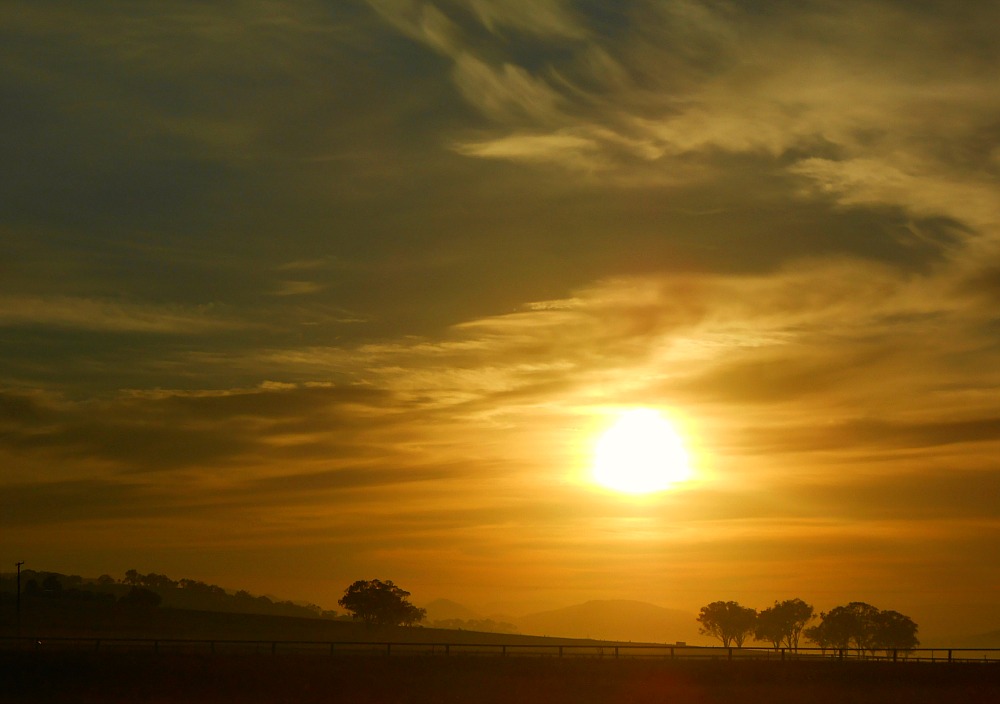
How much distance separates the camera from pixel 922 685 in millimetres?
64875

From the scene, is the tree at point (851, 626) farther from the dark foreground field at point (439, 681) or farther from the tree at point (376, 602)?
the dark foreground field at point (439, 681)

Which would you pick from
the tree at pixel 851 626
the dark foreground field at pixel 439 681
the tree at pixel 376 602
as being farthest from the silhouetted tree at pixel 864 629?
the dark foreground field at pixel 439 681

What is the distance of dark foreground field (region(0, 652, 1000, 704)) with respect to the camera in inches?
2144

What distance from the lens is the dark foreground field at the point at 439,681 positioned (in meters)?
54.5

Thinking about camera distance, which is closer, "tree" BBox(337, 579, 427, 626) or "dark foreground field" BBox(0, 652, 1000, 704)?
"dark foreground field" BBox(0, 652, 1000, 704)

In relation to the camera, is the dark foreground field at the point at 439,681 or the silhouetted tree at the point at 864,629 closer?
the dark foreground field at the point at 439,681

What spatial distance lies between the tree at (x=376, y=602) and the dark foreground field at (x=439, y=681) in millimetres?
106253

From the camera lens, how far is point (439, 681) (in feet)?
193

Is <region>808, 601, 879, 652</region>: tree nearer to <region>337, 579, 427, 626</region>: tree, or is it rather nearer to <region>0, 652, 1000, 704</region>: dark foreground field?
<region>337, 579, 427, 626</region>: tree

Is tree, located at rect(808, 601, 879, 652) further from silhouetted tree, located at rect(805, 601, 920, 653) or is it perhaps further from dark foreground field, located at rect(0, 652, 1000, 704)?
dark foreground field, located at rect(0, 652, 1000, 704)

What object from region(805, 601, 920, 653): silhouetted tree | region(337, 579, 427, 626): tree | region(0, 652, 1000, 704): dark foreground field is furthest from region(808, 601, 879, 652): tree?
region(0, 652, 1000, 704): dark foreground field

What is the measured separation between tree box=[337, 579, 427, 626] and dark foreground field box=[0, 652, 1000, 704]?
10625 centimetres

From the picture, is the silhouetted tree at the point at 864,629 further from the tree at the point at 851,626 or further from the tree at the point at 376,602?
the tree at the point at 376,602

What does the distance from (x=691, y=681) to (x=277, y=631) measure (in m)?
94.2
